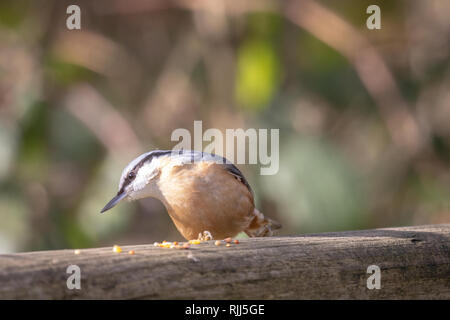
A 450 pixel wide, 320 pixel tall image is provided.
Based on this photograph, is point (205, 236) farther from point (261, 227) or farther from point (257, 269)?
point (257, 269)

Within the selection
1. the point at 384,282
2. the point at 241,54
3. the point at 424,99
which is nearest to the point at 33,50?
the point at 241,54

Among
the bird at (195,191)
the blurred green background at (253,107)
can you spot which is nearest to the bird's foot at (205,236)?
the bird at (195,191)

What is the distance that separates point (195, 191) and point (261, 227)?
1.60ft

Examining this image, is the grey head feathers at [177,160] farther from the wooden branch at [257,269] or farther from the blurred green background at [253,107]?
the blurred green background at [253,107]

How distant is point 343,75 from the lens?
6418 mm

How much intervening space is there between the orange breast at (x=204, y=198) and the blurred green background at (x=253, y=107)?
A: 267 centimetres

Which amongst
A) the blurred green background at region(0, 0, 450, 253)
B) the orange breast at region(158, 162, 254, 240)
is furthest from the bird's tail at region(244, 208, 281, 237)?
the blurred green background at region(0, 0, 450, 253)

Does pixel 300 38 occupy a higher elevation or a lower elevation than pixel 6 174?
higher

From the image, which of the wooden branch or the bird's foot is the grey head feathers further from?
the wooden branch

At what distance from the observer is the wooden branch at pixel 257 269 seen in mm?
1686
